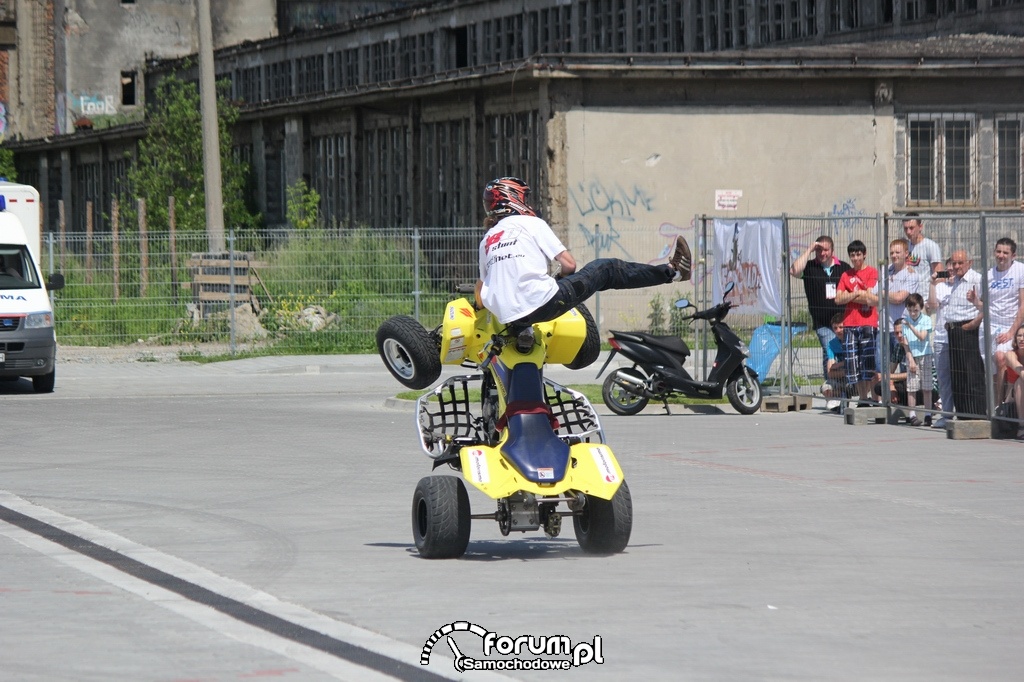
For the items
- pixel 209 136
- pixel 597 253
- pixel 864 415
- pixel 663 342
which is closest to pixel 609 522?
pixel 864 415

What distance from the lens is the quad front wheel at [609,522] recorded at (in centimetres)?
918

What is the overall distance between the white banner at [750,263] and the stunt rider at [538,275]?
36.3 feet

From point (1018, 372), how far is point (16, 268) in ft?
44.3

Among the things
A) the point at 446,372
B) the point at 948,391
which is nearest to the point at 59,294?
the point at 446,372

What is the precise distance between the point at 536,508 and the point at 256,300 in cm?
2062

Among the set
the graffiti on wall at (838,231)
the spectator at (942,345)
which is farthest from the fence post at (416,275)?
the spectator at (942,345)

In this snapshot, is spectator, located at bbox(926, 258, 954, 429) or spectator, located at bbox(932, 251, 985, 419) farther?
spectator, located at bbox(926, 258, 954, 429)

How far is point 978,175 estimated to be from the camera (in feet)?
108

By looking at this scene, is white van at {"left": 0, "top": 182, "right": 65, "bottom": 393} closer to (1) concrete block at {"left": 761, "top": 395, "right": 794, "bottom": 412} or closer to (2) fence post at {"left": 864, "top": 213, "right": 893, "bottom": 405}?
(1) concrete block at {"left": 761, "top": 395, "right": 794, "bottom": 412}

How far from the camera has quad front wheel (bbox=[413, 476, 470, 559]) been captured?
898 centimetres

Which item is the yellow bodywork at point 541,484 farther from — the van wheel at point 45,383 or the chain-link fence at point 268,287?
the chain-link fence at point 268,287

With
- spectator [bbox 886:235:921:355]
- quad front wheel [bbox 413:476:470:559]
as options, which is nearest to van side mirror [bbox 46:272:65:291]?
spectator [bbox 886:235:921:355]

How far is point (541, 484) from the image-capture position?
28.8 feet

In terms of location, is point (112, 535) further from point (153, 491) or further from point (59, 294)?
A: point (59, 294)
